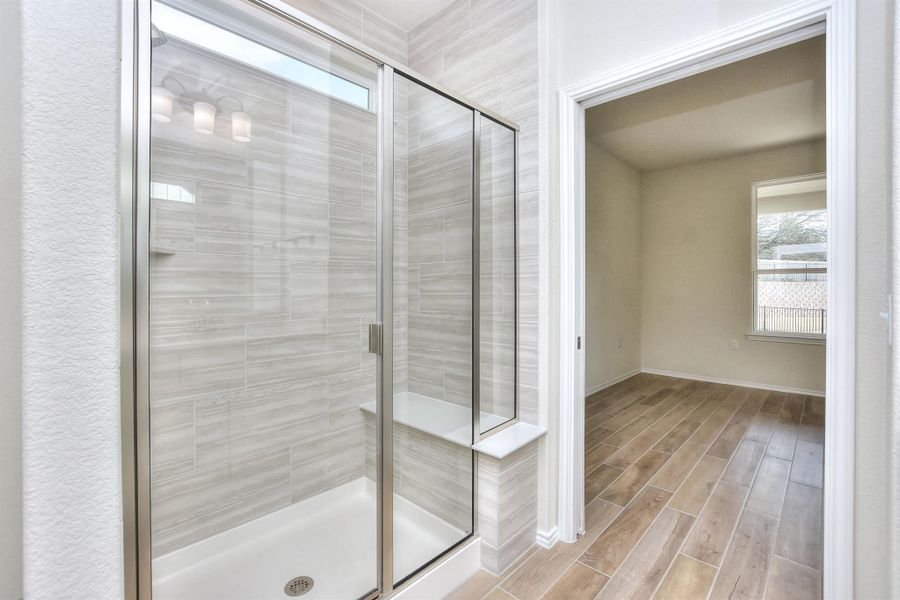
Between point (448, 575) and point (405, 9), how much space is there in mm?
2998

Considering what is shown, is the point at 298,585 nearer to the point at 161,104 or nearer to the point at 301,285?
the point at 301,285

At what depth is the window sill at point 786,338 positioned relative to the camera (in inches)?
169

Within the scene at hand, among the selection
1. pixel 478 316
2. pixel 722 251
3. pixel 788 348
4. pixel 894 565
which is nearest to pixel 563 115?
pixel 478 316

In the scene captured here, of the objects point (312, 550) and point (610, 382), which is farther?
point (610, 382)

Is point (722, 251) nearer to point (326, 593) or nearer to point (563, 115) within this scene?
point (563, 115)

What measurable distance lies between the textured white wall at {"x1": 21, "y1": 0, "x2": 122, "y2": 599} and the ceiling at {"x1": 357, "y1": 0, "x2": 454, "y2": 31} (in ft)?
6.97

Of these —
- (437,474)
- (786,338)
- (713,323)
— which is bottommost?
(437,474)

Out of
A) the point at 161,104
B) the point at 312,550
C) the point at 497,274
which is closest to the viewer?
the point at 161,104

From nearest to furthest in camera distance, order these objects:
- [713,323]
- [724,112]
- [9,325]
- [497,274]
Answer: [9,325]
[497,274]
[724,112]
[713,323]

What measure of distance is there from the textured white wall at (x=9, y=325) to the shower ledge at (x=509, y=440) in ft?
4.55

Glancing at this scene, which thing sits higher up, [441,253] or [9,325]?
[441,253]

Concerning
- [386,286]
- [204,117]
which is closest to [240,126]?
[204,117]

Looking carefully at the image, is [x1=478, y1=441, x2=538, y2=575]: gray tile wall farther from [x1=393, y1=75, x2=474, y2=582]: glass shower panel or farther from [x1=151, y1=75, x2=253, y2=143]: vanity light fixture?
[x1=151, y1=75, x2=253, y2=143]: vanity light fixture

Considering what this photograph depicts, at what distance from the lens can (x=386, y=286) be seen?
1482mm
